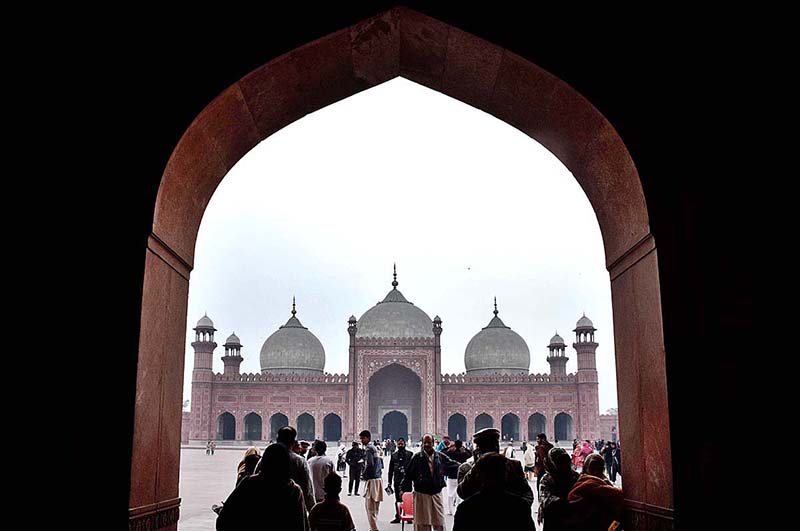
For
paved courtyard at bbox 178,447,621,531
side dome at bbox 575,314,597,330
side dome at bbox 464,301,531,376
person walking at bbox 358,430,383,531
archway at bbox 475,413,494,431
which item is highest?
side dome at bbox 575,314,597,330

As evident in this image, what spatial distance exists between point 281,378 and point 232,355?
4.38 metres

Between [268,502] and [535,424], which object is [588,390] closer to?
[535,424]

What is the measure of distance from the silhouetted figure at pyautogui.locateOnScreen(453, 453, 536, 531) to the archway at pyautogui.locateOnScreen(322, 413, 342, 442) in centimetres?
3863

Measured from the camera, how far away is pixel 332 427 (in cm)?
4162

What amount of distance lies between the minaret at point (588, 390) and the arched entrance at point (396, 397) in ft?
27.0

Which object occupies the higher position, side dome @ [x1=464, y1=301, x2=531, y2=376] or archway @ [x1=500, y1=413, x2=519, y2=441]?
side dome @ [x1=464, y1=301, x2=531, y2=376]

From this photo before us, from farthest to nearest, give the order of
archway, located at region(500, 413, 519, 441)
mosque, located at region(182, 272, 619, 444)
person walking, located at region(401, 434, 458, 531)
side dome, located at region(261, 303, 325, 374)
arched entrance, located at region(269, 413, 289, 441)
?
side dome, located at region(261, 303, 325, 374) < archway, located at region(500, 413, 519, 441) < arched entrance, located at region(269, 413, 289, 441) < mosque, located at region(182, 272, 619, 444) < person walking, located at region(401, 434, 458, 531)

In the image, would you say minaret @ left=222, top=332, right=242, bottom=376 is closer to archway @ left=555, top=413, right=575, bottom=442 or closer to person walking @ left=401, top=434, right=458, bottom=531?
archway @ left=555, top=413, right=575, bottom=442

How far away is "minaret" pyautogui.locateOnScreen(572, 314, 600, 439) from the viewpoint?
4003cm

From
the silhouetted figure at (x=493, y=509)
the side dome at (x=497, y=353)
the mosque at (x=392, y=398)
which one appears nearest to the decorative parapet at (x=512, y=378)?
the mosque at (x=392, y=398)

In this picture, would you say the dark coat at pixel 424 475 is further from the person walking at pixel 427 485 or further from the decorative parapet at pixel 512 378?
the decorative parapet at pixel 512 378

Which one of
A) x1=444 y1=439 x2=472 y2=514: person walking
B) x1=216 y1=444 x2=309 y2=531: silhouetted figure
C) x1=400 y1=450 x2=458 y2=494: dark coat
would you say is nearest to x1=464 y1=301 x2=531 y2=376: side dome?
x1=444 y1=439 x2=472 y2=514: person walking

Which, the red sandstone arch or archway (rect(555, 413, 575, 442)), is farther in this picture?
archway (rect(555, 413, 575, 442))

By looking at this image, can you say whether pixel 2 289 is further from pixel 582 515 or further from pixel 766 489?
pixel 766 489
